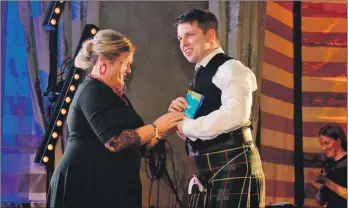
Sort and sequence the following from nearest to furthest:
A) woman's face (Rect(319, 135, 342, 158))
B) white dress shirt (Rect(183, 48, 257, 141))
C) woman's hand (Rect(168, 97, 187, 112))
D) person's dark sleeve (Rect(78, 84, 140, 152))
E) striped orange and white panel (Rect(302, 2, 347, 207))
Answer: white dress shirt (Rect(183, 48, 257, 141))
person's dark sleeve (Rect(78, 84, 140, 152))
woman's hand (Rect(168, 97, 187, 112))
woman's face (Rect(319, 135, 342, 158))
striped orange and white panel (Rect(302, 2, 347, 207))

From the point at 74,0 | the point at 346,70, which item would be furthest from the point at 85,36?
the point at 346,70

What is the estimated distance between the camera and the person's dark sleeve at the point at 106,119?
1.83m

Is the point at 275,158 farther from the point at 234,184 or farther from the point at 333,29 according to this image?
the point at 234,184

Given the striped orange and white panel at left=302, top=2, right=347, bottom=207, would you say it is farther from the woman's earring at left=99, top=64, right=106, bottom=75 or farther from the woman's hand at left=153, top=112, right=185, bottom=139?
the woman's earring at left=99, top=64, right=106, bottom=75

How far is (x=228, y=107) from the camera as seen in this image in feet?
5.59

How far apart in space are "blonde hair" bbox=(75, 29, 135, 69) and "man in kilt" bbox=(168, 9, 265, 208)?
0.31m

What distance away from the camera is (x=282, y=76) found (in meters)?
3.49

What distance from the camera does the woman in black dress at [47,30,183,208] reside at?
1.85 m

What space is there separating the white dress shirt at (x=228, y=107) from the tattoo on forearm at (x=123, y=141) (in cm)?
22

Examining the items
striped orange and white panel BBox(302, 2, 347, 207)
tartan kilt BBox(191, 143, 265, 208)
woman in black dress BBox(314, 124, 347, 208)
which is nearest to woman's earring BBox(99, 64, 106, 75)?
tartan kilt BBox(191, 143, 265, 208)

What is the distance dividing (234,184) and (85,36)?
1661 mm

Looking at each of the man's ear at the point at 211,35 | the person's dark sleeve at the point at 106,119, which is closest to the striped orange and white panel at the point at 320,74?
the man's ear at the point at 211,35

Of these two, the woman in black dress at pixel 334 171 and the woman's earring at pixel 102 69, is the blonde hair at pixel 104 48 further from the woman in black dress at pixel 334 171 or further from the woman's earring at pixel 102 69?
the woman in black dress at pixel 334 171

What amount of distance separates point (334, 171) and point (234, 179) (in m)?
1.40
